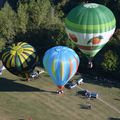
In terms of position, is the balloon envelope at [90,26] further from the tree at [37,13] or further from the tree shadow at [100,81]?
the tree at [37,13]

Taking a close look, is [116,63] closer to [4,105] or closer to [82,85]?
[82,85]

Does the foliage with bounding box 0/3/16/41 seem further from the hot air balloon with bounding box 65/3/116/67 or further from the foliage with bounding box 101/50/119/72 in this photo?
the foliage with bounding box 101/50/119/72

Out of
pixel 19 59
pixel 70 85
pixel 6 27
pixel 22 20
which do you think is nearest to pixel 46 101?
pixel 70 85

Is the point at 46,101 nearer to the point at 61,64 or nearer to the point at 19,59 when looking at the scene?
the point at 61,64

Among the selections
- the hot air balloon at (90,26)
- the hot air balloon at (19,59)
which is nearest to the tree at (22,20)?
the hot air balloon at (19,59)

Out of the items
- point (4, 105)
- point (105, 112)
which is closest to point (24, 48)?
point (4, 105)

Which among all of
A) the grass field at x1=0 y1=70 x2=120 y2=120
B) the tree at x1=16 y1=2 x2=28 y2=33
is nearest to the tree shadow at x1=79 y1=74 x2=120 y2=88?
the grass field at x1=0 y1=70 x2=120 y2=120
